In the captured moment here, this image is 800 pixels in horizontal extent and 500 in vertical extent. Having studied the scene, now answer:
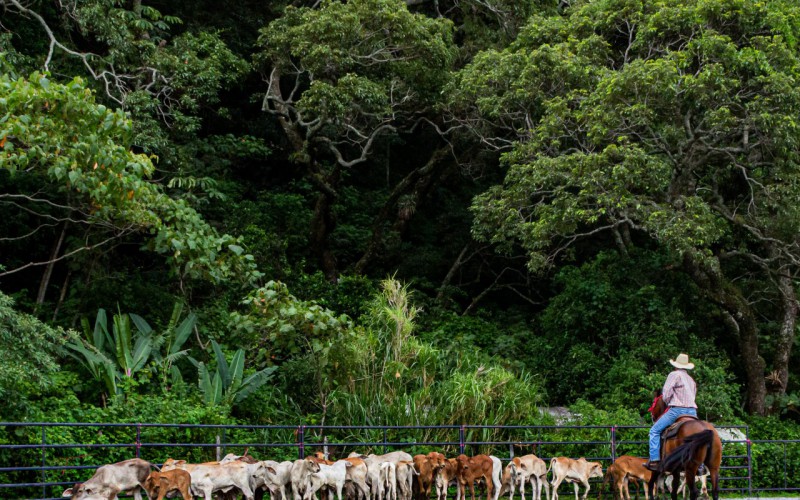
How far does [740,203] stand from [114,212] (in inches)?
534

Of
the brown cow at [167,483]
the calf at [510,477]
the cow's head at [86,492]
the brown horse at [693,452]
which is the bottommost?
the cow's head at [86,492]

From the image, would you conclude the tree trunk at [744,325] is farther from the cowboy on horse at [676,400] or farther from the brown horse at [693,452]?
the brown horse at [693,452]

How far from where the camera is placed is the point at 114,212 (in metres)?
16.3

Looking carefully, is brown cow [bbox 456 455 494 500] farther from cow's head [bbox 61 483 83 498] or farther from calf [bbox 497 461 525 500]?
cow's head [bbox 61 483 83 498]

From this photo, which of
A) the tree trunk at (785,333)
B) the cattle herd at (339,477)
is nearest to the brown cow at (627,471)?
the cattle herd at (339,477)

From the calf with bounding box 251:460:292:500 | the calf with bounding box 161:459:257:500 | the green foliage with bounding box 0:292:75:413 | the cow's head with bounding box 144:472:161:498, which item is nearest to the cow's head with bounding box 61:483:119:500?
the cow's head with bounding box 144:472:161:498

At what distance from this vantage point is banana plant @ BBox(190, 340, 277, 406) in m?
16.7

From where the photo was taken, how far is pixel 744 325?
21.4 metres

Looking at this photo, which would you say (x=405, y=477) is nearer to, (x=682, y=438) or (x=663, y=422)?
(x=663, y=422)

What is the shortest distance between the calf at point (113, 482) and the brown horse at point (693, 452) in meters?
6.45

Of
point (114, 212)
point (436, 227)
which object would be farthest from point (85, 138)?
point (436, 227)

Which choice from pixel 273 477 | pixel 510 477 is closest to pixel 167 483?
pixel 273 477

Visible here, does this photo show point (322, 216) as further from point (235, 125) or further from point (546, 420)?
point (546, 420)

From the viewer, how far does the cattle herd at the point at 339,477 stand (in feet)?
35.4
